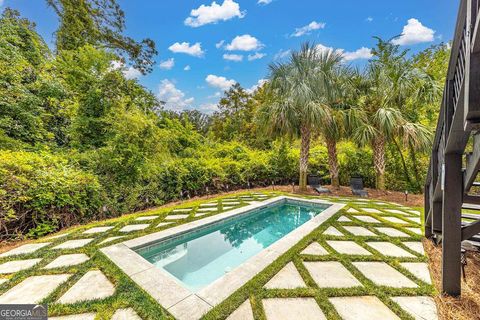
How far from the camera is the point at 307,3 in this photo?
9359 mm

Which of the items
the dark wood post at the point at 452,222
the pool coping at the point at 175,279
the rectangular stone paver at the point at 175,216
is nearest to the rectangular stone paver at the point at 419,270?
the dark wood post at the point at 452,222

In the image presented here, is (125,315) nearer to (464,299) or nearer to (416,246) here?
(464,299)

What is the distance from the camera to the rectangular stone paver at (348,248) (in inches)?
133

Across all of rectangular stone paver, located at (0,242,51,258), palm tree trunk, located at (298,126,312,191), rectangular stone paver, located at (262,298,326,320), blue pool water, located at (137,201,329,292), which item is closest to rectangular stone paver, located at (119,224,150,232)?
blue pool water, located at (137,201,329,292)

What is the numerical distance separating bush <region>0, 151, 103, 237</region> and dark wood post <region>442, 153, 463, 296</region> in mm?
6572

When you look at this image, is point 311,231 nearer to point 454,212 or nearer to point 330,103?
point 454,212

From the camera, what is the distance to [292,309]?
2105mm

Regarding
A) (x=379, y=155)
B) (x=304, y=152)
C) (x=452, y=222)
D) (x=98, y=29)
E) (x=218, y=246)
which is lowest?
(x=218, y=246)

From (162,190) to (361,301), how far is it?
647 cm

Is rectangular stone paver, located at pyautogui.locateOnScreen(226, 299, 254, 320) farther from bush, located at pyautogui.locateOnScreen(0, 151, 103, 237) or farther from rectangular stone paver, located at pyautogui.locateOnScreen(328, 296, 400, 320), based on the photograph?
bush, located at pyautogui.locateOnScreen(0, 151, 103, 237)

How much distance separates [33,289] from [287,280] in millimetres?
3136

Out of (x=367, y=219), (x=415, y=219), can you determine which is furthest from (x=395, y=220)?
(x=367, y=219)

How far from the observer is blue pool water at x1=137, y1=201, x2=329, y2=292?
3322 millimetres

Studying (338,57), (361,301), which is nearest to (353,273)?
(361,301)
